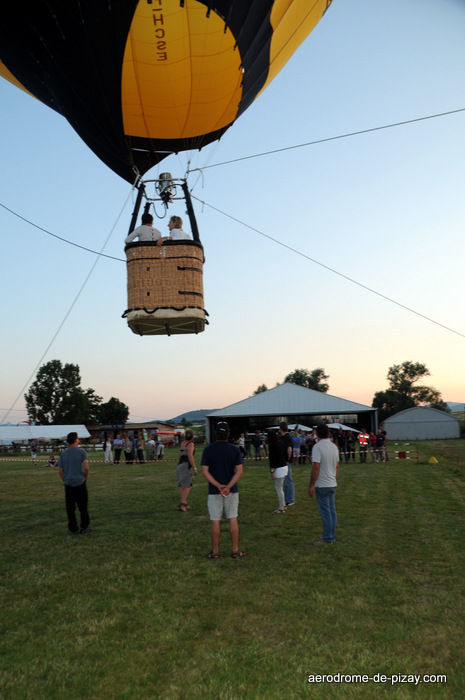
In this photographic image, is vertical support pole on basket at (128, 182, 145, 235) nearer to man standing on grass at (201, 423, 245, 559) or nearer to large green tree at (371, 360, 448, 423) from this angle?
man standing on grass at (201, 423, 245, 559)

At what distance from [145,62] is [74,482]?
22.1 ft

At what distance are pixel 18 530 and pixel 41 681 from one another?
220 inches

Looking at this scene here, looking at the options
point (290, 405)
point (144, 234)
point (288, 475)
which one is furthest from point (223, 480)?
point (290, 405)

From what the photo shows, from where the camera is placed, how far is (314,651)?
3639 mm

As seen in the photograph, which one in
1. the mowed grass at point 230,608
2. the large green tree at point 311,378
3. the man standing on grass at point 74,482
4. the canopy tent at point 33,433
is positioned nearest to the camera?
the mowed grass at point 230,608

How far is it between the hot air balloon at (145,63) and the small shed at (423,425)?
56.1 metres

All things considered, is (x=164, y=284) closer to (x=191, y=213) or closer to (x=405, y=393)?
(x=191, y=213)

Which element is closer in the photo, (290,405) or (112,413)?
(290,405)

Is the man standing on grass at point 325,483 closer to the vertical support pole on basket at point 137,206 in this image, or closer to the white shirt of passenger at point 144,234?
the white shirt of passenger at point 144,234

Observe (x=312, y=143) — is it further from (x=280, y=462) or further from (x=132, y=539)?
(x=132, y=539)

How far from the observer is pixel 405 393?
9694 cm

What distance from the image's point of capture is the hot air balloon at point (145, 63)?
23.8 ft

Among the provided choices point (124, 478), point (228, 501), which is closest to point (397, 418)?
point (124, 478)

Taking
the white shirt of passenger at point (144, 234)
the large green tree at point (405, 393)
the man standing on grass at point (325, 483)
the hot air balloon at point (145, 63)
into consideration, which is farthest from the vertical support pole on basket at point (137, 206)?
the large green tree at point (405, 393)
